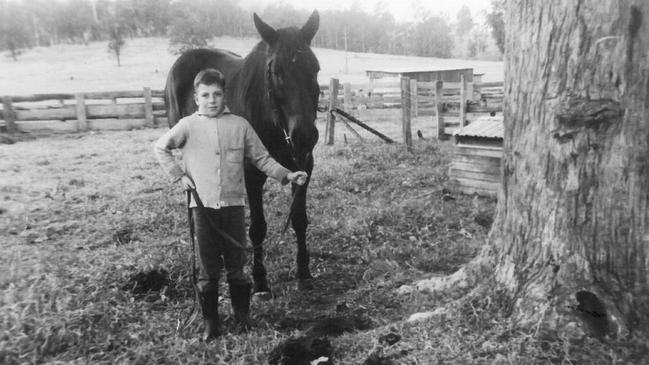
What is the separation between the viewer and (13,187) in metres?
8.16

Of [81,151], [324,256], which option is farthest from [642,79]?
[81,151]

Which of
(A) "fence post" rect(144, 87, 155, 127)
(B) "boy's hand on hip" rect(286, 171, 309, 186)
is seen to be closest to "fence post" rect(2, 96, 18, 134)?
(A) "fence post" rect(144, 87, 155, 127)

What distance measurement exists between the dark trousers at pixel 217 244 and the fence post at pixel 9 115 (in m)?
14.5

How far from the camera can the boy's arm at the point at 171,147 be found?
320 cm

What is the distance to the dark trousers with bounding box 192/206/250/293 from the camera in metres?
3.34

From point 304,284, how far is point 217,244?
122 cm

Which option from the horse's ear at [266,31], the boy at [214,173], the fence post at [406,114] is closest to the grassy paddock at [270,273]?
the boy at [214,173]

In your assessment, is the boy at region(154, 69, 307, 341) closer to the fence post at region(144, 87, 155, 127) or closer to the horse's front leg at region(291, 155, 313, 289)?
the horse's front leg at region(291, 155, 313, 289)

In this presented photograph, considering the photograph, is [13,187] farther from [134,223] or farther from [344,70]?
[344,70]

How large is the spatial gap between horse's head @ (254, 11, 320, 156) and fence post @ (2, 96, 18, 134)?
562 inches

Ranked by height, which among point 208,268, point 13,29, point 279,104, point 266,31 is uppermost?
point 13,29

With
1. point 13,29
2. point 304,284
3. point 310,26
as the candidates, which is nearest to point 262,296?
point 304,284

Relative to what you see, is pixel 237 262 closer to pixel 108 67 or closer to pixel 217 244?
pixel 217 244

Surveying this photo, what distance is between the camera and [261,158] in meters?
3.54
